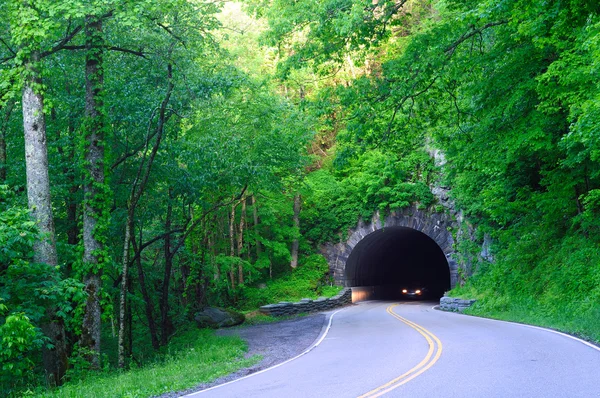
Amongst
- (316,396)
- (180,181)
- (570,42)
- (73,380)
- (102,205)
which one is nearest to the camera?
(316,396)

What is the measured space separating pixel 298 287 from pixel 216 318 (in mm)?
8487

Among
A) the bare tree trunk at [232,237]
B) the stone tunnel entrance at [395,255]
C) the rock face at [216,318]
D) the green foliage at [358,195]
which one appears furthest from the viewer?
the green foliage at [358,195]

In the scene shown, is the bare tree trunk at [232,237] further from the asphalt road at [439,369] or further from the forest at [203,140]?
the asphalt road at [439,369]

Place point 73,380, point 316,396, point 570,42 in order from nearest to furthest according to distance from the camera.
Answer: point 316,396, point 73,380, point 570,42

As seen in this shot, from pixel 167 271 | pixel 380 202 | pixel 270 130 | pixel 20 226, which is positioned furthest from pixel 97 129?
pixel 380 202

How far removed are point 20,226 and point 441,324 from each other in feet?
39.4

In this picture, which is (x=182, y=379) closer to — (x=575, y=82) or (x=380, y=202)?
(x=575, y=82)

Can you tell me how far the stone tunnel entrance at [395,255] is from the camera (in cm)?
2809

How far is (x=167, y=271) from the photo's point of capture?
54.4 ft

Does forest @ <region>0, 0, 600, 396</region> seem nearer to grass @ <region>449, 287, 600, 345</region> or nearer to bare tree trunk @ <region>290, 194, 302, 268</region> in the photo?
grass @ <region>449, 287, 600, 345</region>

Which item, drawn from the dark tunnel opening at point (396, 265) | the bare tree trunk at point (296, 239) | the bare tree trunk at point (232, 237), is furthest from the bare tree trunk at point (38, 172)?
the dark tunnel opening at point (396, 265)

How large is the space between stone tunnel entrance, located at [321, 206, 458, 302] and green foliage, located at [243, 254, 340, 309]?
873 mm

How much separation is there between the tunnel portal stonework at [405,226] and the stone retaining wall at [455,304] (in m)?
3.55

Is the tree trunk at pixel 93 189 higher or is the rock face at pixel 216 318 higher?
the tree trunk at pixel 93 189
